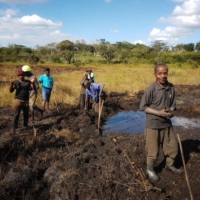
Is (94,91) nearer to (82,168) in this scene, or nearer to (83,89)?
(83,89)

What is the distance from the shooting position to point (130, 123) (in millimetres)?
8500

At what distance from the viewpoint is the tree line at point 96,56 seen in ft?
131

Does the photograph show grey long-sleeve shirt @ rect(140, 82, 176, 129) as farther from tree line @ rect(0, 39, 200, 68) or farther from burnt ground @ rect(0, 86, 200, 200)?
tree line @ rect(0, 39, 200, 68)

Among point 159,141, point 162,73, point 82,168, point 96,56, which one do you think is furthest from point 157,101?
point 96,56

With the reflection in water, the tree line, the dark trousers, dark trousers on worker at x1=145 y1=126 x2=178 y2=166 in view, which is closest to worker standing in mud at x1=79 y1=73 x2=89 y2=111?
the dark trousers

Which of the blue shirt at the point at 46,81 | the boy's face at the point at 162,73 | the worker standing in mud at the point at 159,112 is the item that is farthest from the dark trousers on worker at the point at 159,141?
the blue shirt at the point at 46,81

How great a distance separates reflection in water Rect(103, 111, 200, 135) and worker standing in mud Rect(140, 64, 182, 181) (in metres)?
3.38

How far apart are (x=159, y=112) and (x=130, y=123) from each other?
480cm

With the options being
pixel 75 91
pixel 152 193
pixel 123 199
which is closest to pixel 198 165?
pixel 152 193

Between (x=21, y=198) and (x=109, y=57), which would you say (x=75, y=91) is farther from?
(x=109, y=57)

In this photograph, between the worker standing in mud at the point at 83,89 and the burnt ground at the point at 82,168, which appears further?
the worker standing in mud at the point at 83,89

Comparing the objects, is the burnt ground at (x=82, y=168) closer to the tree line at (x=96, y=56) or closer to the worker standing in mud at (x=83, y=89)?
the worker standing in mud at (x=83, y=89)

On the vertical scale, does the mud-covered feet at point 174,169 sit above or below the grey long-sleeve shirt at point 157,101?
below

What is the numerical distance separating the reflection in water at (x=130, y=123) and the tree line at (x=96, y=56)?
1054 inches
